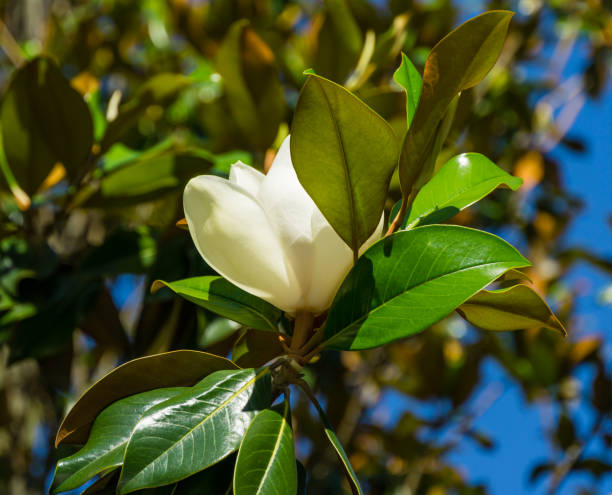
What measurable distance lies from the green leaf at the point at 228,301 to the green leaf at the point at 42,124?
1.62ft

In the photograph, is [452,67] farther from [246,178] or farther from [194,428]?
[194,428]

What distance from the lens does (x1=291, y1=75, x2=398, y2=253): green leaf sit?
489 mm

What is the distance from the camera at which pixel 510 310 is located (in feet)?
1.80

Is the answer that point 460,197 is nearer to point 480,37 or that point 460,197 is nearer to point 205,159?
point 480,37

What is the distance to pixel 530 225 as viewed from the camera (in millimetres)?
2156

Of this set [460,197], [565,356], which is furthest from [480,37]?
[565,356]

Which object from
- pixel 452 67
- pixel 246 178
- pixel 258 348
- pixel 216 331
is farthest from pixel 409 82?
pixel 216 331

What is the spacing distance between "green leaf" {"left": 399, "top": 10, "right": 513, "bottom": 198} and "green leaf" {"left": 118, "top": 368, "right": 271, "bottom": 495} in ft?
0.73

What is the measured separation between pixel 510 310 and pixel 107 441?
13.6 inches

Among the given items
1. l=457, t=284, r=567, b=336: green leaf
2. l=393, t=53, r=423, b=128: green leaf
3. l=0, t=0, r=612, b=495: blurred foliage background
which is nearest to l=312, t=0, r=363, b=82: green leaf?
l=0, t=0, r=612, b=495: blurred foliage background

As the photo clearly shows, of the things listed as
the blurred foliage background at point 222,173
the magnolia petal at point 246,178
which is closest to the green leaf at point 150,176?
the blurred foliage background at point 222,173

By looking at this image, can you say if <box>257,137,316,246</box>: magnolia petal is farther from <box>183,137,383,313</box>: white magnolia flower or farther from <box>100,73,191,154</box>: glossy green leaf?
<box>100,73,191,154</box>: glossy green leaf

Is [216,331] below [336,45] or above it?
below

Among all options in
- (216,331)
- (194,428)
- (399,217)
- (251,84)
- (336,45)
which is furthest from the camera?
(336,45)
